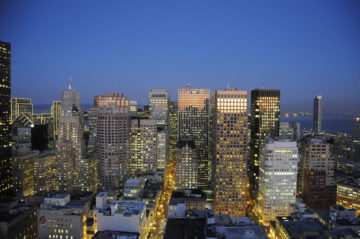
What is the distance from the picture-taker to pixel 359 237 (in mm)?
35281

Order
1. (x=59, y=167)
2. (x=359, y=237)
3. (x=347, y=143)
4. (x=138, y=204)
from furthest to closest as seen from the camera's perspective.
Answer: (x=347, y=143) → (x=59, y=167) → (x=138, y=204) → (x=359, y=237)

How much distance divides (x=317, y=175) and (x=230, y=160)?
17.2 meters

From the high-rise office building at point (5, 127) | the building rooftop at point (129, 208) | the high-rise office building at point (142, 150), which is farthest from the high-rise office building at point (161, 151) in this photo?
the building rooftop at point (129, 208)

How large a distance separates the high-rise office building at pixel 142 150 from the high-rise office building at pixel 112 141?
5433 mm

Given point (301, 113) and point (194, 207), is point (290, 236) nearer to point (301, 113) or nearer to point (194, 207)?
point (194, 207)

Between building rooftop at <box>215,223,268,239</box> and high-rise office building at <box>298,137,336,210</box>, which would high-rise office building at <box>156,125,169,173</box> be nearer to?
high-rise office building at <box>298,137,336,210</box>

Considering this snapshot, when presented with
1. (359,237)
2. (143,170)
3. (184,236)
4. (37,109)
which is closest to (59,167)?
(143,170)

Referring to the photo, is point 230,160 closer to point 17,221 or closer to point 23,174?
point 17,221

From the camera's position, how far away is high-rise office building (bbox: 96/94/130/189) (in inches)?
2751

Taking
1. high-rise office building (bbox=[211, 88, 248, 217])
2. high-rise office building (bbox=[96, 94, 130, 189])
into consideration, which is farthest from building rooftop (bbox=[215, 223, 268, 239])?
high-rise office building (bbox=[96, 94, 130, 189])

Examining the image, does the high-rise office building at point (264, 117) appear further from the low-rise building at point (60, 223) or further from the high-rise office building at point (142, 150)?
the low-rise building at point (60, 223)

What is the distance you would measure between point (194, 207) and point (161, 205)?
36.5ft

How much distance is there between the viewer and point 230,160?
5750 cm

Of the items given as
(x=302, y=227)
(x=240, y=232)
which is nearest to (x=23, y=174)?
(x=240, y=232)
